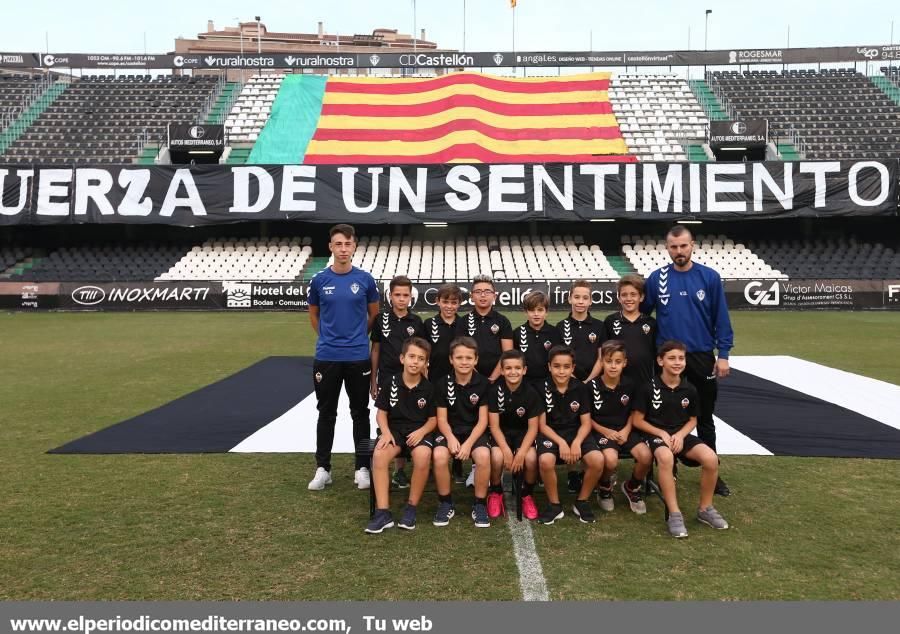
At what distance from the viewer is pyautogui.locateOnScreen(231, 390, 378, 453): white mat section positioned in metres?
5.86

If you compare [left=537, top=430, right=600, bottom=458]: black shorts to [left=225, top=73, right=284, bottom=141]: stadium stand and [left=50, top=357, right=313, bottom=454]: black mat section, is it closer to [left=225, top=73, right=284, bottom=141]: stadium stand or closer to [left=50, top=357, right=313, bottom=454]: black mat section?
[left=50, top=357, right=313, bottom=454]: black mat section

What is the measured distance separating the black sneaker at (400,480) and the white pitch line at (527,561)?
92cm

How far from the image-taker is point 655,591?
318cm

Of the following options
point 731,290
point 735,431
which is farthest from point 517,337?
point 731,290

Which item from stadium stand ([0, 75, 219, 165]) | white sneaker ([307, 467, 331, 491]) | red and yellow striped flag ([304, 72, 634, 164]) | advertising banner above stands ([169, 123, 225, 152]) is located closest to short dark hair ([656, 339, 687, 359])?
white sneaker ([307, 467, 331, 491])

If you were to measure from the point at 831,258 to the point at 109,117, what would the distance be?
33.8 m

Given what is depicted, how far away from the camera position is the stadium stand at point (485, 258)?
23.8m

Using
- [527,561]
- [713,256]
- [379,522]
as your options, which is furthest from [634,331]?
[713,256]

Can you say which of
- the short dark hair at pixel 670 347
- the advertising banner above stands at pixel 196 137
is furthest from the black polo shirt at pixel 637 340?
the advertising banner above stands at pixel 196 137

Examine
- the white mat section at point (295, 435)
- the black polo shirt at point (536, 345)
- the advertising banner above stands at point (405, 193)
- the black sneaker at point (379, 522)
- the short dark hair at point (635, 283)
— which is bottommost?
the white mat section at point (295, 435)

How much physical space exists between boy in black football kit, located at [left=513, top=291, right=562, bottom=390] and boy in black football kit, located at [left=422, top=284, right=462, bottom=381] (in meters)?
0.52

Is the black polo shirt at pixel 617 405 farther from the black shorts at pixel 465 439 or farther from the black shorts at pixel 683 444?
the black shorts at pixel 465 439

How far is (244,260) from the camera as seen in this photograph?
81.0 ft

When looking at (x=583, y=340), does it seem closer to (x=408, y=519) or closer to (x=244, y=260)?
(x=408, y=519)
